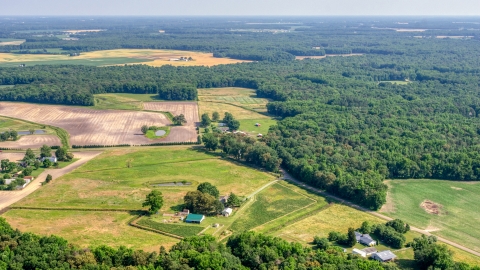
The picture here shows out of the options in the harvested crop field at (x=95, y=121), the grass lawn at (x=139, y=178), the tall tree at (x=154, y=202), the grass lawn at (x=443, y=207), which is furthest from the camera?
the harvested crop field at (x=95, y=121)

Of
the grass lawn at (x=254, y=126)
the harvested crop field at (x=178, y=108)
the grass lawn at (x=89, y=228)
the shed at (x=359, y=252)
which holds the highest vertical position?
the harvested crop field at (x=178, y=108)

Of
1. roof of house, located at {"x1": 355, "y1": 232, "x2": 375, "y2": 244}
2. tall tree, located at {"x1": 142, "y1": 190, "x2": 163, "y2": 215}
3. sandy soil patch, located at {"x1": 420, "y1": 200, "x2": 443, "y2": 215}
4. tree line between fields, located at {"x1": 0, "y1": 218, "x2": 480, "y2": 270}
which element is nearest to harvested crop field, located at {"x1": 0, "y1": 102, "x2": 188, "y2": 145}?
tall tree, located at {"x1": 142, "y1": 190, "x2": 163, "y2": 215}

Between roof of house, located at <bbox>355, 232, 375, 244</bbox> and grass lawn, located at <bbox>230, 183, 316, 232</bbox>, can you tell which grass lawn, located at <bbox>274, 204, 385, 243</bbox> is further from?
grass lawn, located at <bbox>230, 183, 316, 232</bbox>

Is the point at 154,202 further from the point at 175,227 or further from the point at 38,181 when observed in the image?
the point at 38,181

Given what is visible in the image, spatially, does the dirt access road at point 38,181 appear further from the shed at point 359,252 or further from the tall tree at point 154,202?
the shed at point 359,252

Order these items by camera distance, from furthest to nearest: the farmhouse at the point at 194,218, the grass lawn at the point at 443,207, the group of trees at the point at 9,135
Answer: the group of trees at the point at 9,135, the farmhouse at the point at 194,218, the grass lawn at the point at 443,207

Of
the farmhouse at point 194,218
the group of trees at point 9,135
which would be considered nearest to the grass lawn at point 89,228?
the farmhouse at point 194,218

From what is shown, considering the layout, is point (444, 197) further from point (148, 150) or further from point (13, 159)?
point (13, 159)
